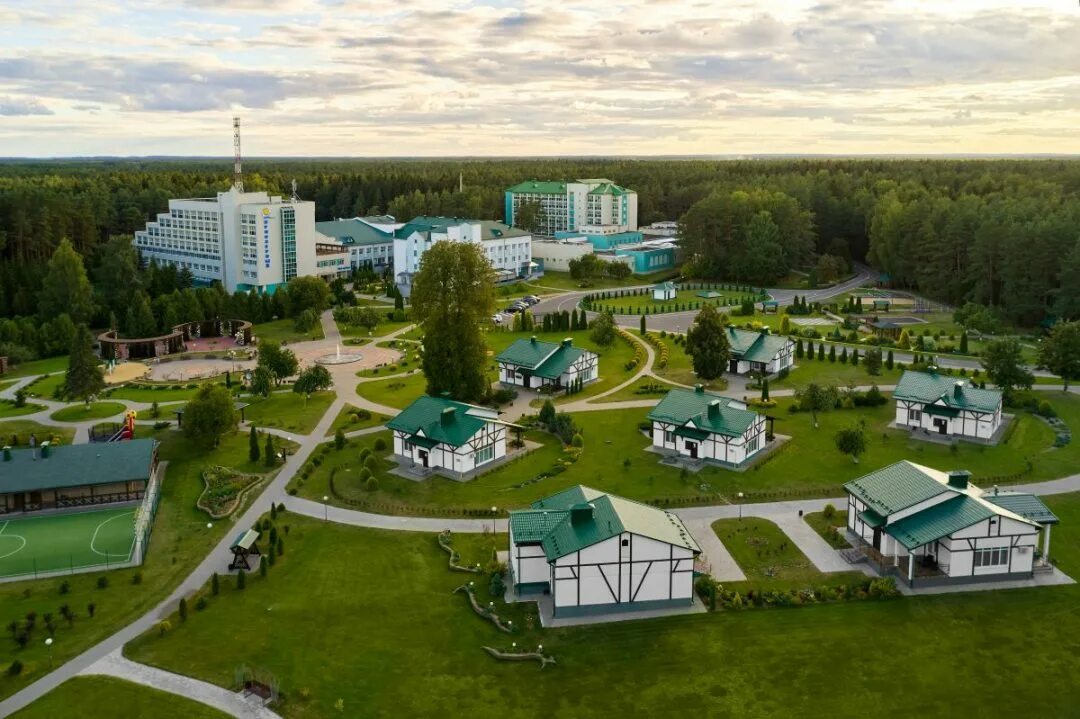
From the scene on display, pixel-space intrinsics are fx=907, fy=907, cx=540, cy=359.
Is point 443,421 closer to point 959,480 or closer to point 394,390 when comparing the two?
point 394,390

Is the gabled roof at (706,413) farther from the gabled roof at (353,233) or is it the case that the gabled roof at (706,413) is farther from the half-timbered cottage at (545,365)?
the gabled roof at (353,233)

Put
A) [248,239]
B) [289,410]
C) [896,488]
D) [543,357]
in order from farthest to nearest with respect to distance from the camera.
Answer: [248,239]
[543,357]
[289,410]
[896,488]

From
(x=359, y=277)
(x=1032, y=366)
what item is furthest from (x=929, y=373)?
(x=359, y=277)

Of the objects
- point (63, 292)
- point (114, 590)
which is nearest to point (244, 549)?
point (114, 590)

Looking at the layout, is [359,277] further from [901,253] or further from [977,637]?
[977,637]

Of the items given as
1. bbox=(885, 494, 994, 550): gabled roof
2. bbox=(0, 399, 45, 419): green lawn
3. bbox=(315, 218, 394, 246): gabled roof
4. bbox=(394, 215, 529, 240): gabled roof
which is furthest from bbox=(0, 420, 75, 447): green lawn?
bbox=(315, 218, 394, 246): gabled roof

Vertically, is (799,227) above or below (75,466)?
above

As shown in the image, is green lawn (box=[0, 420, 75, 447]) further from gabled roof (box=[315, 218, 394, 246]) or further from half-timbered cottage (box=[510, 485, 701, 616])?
gabled roof (box=[315, 218, 394, 246])

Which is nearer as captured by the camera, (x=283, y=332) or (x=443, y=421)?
(x=443, y=421)
